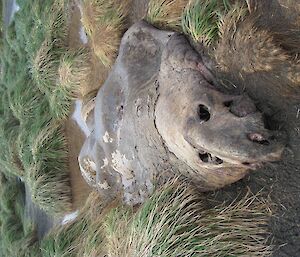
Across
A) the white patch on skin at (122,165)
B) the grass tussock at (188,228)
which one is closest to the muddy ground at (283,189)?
the grass tussock at (188,228)

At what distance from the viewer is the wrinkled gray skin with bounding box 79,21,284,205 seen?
226cm

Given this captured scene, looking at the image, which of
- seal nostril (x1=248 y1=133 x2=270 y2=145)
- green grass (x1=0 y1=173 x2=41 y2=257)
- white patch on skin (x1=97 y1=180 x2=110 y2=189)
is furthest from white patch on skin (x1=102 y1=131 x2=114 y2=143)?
green grass (x1=0 y1=173 x2=41 y2=257)

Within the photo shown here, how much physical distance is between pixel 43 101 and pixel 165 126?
2.29 metres

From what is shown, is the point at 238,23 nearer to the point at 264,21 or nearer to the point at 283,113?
the point at 264,21

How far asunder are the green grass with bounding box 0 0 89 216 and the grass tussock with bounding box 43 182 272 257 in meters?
1.41

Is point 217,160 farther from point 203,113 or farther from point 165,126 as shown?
point 165,126

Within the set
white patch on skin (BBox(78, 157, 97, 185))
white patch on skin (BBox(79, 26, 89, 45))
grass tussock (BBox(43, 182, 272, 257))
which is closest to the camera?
grass tussock (BBox(43, 182, 272, 257))

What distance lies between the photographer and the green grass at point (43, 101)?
13.7 ft

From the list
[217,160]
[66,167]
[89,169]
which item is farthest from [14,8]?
[217,160]

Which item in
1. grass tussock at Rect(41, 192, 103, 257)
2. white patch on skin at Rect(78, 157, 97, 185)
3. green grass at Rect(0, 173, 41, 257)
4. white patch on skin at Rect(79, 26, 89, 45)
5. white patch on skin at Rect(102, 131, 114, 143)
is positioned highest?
white patch on skin at Rect(79, 26, 89, 45)

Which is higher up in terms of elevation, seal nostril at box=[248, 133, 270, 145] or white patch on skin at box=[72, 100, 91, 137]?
seal nostril at box=[248, 133, 270, 145]

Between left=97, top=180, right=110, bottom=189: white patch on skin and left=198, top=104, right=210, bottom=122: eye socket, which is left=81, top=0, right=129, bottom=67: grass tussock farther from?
left=198, top=104, right=210, bottom=122: eye socket

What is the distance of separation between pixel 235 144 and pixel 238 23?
0.56 meters

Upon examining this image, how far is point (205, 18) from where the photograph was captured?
2543mm
